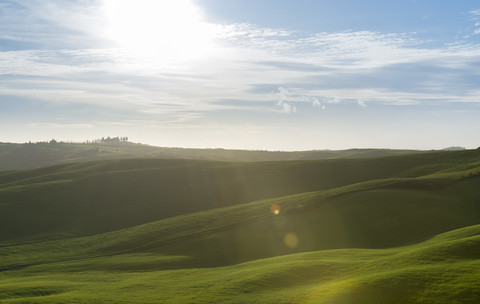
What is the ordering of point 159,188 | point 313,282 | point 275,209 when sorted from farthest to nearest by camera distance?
point 159,188 → point 275,209 → point 313,282

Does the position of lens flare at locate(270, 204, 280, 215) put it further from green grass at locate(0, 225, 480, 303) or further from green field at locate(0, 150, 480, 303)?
green grass at locate(0, 225, 480, 303)

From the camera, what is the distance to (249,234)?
6272 cm

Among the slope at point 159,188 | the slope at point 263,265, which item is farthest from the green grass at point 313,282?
the slope at point 159,188

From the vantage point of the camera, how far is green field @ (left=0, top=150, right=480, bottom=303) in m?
29.7

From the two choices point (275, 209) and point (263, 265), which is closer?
point (263, 265)

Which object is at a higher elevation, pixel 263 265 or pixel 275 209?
pixel 275 209

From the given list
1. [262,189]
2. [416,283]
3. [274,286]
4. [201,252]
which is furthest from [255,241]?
[262,189]

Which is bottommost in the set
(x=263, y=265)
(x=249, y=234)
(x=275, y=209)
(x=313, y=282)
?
(x=263, y=265)

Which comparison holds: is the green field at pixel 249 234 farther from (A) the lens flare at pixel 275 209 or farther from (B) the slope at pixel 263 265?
(A) the lens flare at pixel 275 209

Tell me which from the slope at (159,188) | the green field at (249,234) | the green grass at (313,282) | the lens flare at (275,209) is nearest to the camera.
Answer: the green grass at (313,282)

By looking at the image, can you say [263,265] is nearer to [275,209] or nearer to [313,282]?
[313,282]

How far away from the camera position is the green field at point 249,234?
2967 cm

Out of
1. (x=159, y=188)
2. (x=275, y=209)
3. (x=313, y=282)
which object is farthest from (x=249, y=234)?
(x=159, y=188)

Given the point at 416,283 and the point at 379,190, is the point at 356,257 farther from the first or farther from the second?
the point at 379,190
